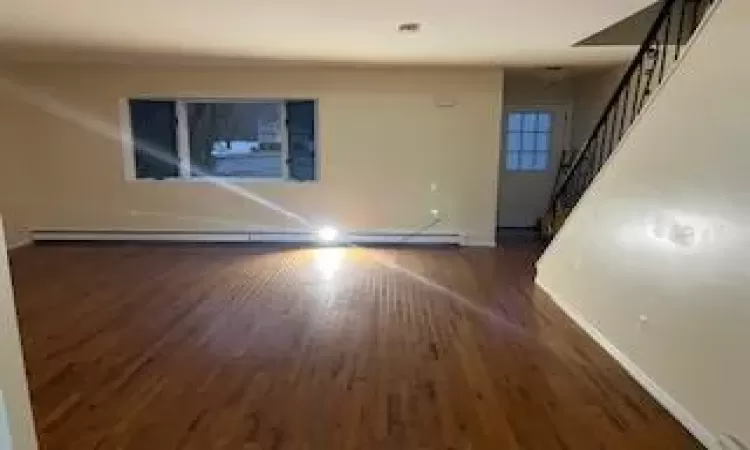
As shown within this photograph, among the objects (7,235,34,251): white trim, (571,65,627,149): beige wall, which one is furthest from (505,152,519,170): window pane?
(7,235,34,251): white trim

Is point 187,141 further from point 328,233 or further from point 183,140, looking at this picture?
point 328,233

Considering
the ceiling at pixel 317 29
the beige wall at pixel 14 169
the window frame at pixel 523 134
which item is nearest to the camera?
the ceiling at pixel 317 29

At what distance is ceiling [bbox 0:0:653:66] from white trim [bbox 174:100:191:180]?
4.70 feet

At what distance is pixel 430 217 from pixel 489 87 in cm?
175

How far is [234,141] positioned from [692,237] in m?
5.74

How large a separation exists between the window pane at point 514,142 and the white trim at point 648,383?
13.7 feet

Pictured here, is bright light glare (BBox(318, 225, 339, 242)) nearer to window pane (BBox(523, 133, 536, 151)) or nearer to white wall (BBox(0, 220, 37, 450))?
window pane (BBox(523, 133, 536, 151))

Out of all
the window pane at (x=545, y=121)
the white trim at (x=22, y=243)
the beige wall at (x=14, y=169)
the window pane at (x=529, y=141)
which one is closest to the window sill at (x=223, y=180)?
the beige wall at (x=14, y=169)

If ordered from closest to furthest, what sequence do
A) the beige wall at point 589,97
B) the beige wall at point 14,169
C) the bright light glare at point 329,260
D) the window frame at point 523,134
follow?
the bright light glare at point 329,260 → the beige wall at point 14,169 → the beige wall at point 589,97 → the window frame at point 523,134

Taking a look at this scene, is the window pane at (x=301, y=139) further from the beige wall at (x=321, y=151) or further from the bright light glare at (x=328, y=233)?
the bright light glare at (x=328, y=233)

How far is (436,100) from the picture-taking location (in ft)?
21.7

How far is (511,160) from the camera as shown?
321 inches

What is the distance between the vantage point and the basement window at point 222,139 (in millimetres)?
6883

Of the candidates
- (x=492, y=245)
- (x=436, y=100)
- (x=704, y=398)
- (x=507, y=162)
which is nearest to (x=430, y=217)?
(x=492, y=245)
